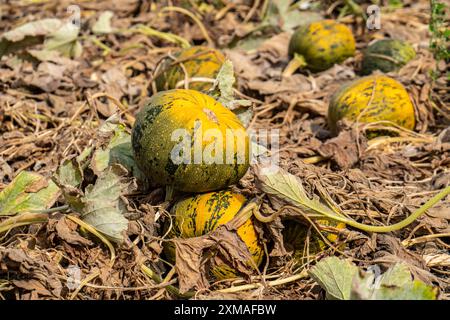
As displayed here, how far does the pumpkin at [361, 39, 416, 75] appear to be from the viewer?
4742 mm

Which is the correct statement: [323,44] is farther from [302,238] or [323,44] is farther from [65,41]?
[302,238]

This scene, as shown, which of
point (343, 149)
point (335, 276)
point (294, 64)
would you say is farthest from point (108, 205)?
point (294, 64)

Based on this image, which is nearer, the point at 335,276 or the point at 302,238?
the point at 335,276

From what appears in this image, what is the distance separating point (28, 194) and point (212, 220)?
2.86ft

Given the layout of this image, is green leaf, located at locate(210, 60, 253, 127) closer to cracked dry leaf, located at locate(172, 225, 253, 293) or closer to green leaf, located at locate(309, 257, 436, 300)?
cracked dry leaf, located at locate(172, 225, 253, 293)

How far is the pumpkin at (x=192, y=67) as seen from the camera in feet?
14.0

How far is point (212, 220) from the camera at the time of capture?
2844 mm

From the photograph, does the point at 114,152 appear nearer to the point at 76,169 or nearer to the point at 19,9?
the point at 76,169

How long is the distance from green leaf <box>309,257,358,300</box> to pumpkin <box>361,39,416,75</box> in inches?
97.2

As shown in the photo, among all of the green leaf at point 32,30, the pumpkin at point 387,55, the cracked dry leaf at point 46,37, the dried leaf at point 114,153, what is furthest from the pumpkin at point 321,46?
the dried leaf at point 114,153

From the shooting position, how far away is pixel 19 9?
6266 mm

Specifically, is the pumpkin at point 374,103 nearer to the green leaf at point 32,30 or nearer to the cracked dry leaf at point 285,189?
the cracked dry leaf at point 285,189

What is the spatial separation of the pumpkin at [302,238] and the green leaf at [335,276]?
27 centimetres
